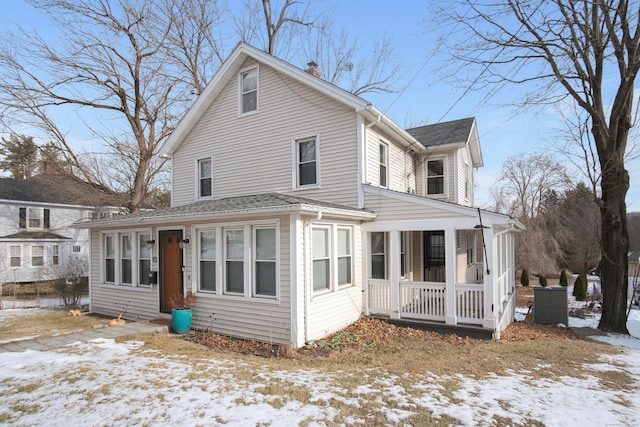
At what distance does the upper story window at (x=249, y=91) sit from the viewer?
11.2m

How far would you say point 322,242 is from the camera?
8.36 meters

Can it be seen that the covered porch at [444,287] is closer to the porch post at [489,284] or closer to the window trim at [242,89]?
the porch post at [489,284]

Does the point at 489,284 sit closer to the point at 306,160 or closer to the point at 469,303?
the point at 469,303

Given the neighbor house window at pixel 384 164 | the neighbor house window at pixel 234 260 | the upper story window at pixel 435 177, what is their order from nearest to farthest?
the neighbor house window at pixel 234 260, the neighbor house window at pixel 384 164, the upper story window at pixel 435 177

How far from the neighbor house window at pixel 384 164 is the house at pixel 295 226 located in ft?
0.18

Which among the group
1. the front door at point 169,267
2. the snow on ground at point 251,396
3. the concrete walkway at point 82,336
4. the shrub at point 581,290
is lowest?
the shrub at point 581,290

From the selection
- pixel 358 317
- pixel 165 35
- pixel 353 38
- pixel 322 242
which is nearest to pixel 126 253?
pixel 322 242

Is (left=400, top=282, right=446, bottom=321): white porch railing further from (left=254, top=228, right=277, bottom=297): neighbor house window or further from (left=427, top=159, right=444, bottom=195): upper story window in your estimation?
(left=427, top=159, right=444, bottom=195): upper story window

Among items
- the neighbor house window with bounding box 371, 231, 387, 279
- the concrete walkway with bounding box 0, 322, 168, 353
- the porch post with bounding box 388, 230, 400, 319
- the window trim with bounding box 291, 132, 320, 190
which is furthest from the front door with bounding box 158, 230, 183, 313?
the porch post with bounding box 388, 230, 400, 319

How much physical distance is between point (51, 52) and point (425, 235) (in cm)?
1873

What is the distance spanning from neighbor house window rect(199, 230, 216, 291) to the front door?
0.86 metres

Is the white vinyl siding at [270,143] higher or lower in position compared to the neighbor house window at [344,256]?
higher

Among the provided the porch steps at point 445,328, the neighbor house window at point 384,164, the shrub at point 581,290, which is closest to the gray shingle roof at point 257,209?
the neighbor house window at point 384,164

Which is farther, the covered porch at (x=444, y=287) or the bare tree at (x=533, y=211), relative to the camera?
the bare tree at (x=533, y=211)
